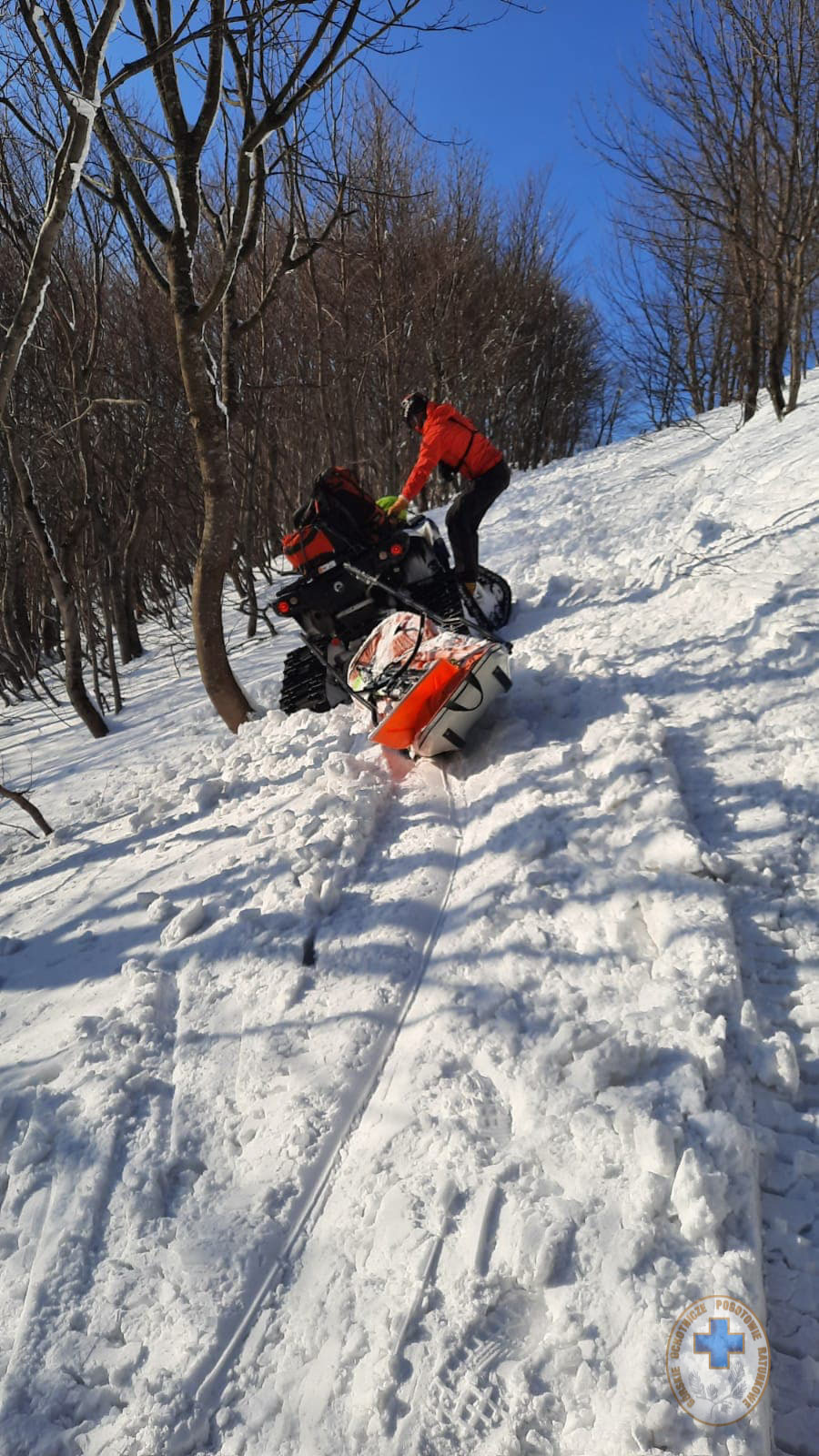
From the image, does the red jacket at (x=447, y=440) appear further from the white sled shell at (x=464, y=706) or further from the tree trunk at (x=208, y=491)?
the white sled shell at (x=464, y=706)

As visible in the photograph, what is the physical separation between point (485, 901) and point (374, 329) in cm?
1406

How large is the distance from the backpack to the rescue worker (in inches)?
7.6

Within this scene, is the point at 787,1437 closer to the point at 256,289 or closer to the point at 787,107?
the point at 787,107

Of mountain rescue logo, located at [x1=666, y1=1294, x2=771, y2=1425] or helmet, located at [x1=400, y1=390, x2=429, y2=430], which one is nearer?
mountain rescue logo, located at [x1=666, y1=1294, x2=771, y2=1425]

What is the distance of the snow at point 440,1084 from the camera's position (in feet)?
5.49

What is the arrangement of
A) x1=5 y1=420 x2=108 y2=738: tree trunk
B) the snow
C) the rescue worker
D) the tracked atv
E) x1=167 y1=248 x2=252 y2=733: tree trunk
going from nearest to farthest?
the snow → x1=167 y1=248 x2=252 y2=733: tree trunk → the tracked atv → the rescue worker → x1=5 y1=420 x2=108 y2=738: tree trunk

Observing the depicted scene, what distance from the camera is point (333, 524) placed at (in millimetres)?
5316

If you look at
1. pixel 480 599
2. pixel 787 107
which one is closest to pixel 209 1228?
pixel 480 599

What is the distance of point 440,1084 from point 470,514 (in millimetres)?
4477

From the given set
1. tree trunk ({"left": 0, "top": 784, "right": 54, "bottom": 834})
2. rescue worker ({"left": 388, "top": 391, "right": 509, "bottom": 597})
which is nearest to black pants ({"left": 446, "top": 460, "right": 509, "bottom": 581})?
rescue worker ({"left": 388, "top": 391, "right": 509, "bottom": 597})

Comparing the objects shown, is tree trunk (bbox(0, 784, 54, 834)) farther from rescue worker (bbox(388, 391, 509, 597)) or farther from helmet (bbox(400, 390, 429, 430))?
helmet (bbox(400, 390, 429, 430))

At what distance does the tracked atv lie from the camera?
5.17 metres

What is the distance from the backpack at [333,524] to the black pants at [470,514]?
616 mm

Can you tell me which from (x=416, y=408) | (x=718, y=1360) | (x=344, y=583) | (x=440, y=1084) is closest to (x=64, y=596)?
(x=344, y=583)
